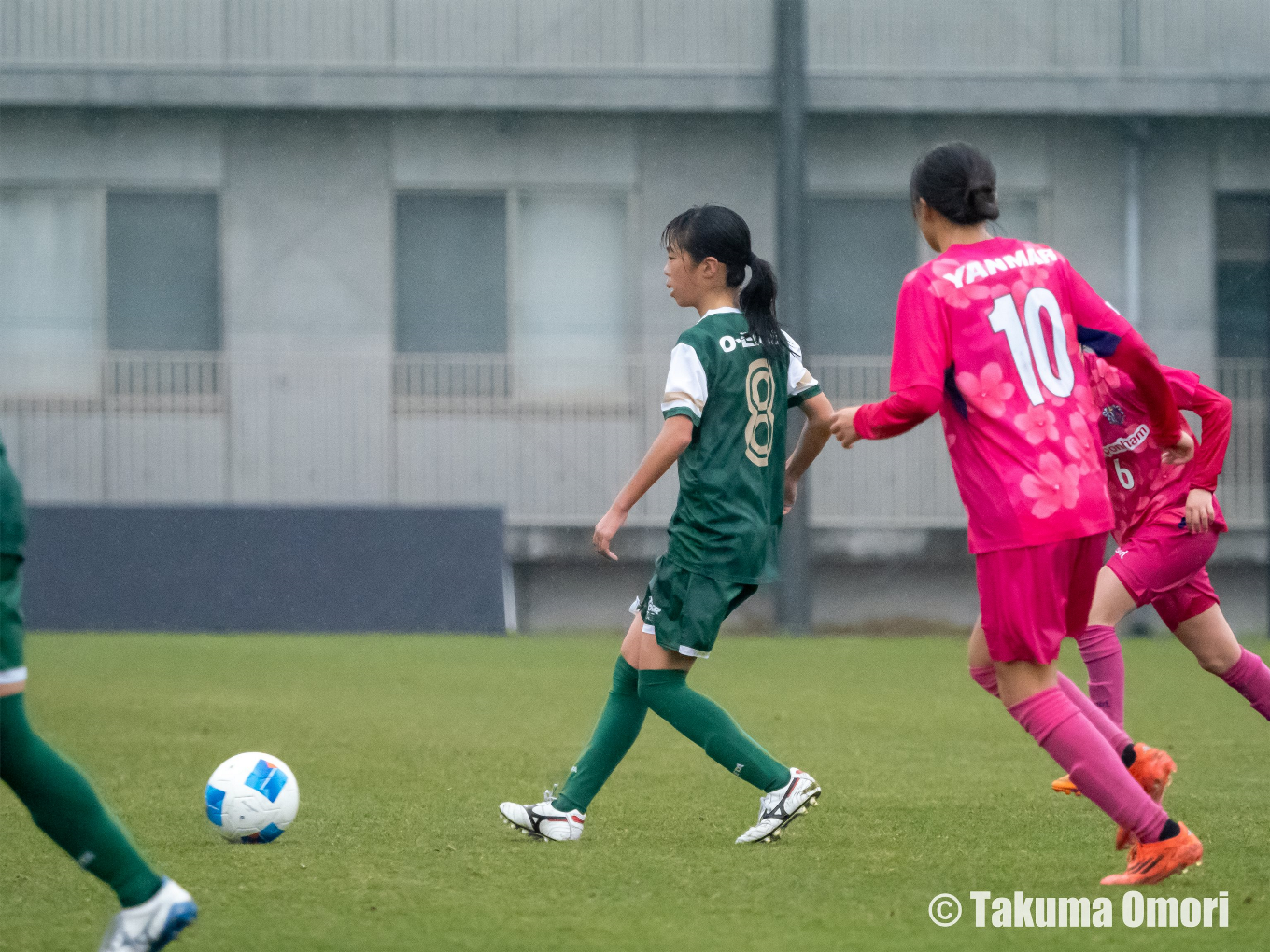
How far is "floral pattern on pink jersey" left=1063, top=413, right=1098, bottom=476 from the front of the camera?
400 cm

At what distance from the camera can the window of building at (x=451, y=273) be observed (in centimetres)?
1669

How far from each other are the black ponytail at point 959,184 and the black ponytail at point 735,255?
34.4 inches

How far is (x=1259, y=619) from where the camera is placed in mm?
16484

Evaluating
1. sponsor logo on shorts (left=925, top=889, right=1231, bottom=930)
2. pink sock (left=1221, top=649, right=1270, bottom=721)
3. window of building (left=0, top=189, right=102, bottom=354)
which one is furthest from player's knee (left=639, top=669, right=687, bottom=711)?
window of building (left=0, top=189, right=102, bottom=354)

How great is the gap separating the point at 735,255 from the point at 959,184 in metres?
1.00

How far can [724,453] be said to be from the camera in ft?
15.8

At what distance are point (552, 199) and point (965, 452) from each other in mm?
13092

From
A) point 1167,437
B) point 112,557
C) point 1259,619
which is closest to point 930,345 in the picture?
point 1167,437

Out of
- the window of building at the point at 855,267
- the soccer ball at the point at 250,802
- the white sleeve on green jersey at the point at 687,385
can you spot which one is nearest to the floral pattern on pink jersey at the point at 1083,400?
the white sleeve on green jersey at the point at 687,385

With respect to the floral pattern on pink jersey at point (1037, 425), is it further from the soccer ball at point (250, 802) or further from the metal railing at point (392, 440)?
the metal railing at point (392, 440)

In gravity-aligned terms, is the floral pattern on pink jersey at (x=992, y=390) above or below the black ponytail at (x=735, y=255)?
below

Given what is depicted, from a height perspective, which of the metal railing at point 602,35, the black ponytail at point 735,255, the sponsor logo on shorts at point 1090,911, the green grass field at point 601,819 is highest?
the metal railing at point 602,35

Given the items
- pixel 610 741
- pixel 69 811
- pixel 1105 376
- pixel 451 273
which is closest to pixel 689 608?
pixel 610 741

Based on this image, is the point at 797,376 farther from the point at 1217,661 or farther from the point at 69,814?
the point at 69,814
